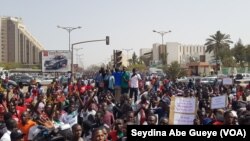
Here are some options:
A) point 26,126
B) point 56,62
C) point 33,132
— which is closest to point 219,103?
point 26,126

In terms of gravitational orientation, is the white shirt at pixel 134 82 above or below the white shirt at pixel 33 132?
above

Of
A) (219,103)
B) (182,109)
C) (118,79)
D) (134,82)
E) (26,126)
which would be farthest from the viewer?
(134,82)

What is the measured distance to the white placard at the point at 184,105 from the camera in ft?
30.3

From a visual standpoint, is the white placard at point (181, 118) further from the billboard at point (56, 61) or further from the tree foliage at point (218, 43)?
the tree foliage at point (218, 43)

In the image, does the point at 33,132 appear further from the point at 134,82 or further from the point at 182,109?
the point at 134,82

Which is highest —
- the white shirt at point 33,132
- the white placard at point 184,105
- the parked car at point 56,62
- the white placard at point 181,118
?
the parked car at point 56,62

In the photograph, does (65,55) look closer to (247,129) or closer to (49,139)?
(49,139)

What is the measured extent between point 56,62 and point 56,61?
107 mm

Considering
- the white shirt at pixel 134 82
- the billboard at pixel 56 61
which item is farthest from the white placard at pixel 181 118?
the billboard at pixel 56 61

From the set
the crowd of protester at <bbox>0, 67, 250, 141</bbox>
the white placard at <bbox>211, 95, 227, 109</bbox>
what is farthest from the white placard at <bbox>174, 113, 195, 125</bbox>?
the white placard at <bbox>211, 95, 227, 109</bbox>

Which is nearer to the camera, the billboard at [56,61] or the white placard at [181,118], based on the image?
the white placard at [181,118]

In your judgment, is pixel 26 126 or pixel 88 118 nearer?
pixel 26 126

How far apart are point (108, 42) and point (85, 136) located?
3920 centimetres

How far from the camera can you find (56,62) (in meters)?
44.3
